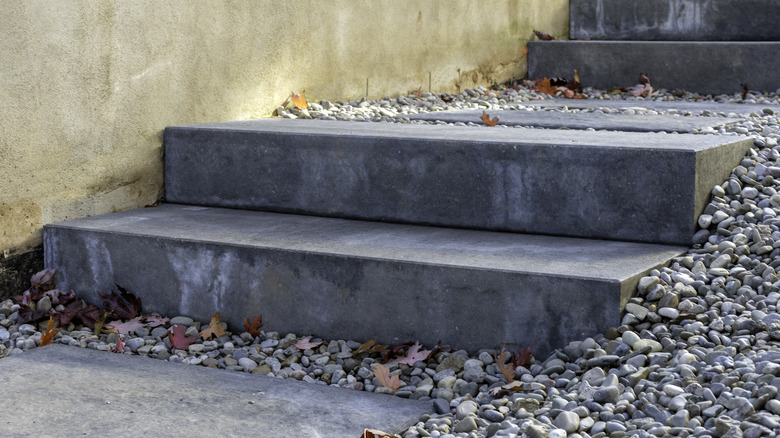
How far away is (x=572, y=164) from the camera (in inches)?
99.0

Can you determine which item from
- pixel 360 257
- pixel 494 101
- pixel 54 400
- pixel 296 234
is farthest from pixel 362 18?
pixel 54 400

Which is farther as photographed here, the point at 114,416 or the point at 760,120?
the point at 760,120

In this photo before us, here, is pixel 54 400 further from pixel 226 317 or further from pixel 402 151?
pixel 402 151

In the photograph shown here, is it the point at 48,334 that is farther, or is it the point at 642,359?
the point at 48,334

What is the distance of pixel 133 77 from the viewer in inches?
117

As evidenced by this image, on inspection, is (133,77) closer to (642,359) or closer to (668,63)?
(642,359)

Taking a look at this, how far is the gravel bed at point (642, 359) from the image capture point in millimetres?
1706

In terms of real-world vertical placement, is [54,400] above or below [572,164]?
below

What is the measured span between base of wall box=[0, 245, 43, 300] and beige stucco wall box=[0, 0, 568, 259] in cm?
4

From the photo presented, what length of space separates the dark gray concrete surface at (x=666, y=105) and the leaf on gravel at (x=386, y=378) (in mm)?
1774

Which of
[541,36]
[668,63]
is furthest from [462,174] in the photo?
[541,36]

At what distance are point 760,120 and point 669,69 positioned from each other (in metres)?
1.57

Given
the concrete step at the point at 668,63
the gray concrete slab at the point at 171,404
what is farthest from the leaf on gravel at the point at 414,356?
the concrete step at the point at 668,63

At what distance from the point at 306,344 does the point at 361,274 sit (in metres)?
0.25
